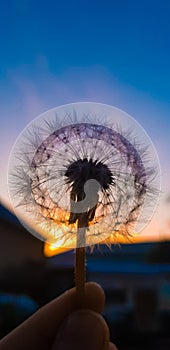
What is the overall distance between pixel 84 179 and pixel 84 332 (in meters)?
0.25

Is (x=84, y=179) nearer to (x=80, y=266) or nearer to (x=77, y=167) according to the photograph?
(x=77, y=167)

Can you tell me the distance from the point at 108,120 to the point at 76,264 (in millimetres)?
253

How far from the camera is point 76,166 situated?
68cm

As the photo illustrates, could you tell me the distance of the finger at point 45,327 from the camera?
0.77m

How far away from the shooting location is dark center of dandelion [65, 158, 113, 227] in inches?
26.0

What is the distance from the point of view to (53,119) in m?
0.70

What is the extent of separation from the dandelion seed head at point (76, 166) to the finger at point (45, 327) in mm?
138

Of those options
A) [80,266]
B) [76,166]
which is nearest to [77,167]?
[76,166]

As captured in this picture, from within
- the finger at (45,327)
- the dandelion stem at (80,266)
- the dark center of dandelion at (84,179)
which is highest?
the dark center of dandelion at (84,179)

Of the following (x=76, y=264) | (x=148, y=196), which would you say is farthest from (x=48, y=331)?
(x=148, y=196)

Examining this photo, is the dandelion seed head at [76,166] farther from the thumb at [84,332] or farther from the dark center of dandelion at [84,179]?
the thumb at [84,332]

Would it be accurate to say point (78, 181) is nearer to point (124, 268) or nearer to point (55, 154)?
point (55, 154)

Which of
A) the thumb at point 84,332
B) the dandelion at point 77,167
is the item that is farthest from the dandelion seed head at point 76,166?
the thumb at point 84,332

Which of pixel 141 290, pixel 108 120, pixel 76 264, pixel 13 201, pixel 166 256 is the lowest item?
pixel 141 290
